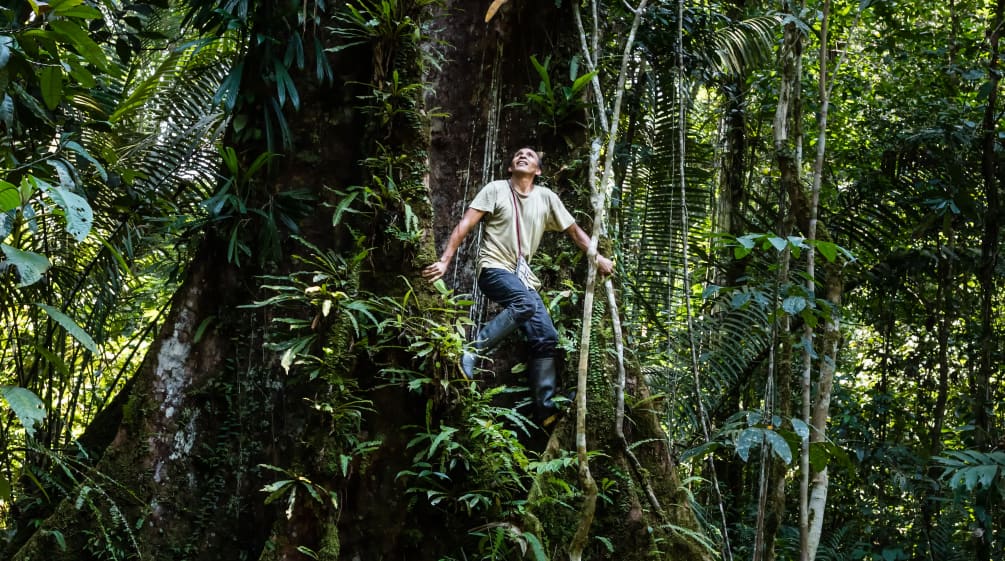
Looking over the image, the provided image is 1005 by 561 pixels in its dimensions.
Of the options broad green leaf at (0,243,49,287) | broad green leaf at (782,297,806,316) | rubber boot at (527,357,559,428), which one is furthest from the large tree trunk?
broad green leaf at (0,243,49,287)

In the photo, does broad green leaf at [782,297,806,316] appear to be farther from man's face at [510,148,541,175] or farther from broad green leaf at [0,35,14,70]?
broad green leaf at [0,35,14,70]

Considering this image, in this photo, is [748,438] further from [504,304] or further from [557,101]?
[557,101]

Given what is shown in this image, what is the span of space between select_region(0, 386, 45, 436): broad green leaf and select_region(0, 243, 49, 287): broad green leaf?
34cm

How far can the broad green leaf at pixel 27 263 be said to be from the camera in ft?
6.34

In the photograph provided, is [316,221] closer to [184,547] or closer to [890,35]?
[184,547]

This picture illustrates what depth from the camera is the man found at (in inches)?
169

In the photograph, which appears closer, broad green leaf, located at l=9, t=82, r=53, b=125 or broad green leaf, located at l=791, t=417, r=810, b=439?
broad green leaf, located at l=791, t=417, r=810, b=439

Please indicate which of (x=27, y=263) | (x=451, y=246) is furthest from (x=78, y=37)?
(x=451, y=246)

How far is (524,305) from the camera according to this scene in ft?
14.1

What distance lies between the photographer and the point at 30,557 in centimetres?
391

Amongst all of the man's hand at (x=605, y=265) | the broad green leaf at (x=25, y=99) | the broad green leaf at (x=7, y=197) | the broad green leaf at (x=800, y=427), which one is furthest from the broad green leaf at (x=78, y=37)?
the broad green leaf at (x=800, y=427)

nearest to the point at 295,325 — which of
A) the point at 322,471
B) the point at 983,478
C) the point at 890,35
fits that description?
the point at 322,471

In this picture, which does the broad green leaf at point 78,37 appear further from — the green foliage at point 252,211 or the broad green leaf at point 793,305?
the broad green leaf at point 793,305

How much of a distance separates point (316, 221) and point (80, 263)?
8.07ft
